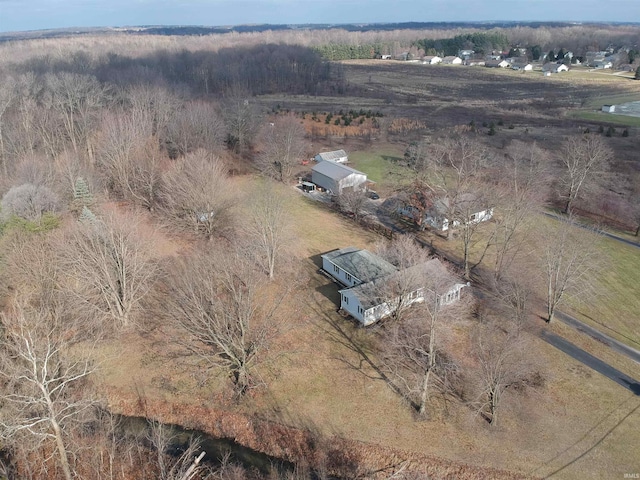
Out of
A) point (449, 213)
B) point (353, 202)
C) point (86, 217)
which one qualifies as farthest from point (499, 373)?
point (86, 217)

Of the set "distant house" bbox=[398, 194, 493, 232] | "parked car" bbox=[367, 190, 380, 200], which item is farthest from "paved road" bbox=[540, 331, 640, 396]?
"parked car" bbox=[367, 190, 380, 200]

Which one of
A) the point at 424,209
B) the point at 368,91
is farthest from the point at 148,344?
the point at 368,91

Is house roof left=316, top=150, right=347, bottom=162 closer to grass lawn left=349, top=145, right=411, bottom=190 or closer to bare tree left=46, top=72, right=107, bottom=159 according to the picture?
grass lawn left=349, top=145, right=411, bottom=190

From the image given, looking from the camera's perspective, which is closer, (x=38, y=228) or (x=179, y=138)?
(x=38, y=228)

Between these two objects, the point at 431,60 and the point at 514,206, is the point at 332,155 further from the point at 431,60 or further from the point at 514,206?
the point at 431,60

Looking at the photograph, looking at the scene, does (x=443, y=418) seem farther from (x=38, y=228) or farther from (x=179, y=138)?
(x=179, y=138)

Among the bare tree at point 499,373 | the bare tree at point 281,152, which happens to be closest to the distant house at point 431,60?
the bare tree at point 281,152
